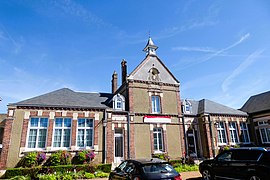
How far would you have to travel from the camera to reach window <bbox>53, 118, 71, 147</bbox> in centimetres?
1373

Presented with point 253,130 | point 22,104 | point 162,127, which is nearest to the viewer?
point 22,104

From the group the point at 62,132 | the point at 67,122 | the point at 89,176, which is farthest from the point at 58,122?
the point at 89,176

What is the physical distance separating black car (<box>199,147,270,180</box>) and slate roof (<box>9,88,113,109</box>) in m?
9.61

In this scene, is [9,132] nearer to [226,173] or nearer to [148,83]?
[148,83]

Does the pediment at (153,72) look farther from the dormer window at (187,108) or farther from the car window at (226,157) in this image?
the car window at (226,157)

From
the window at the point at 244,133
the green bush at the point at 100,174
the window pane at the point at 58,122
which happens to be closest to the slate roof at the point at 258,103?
the window at the point at 244,133

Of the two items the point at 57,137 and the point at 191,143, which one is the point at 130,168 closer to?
the point at 57,137

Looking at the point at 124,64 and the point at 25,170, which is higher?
the point at 124,64

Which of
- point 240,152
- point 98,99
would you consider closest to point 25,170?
point 98,99

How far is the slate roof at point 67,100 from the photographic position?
14.1 meters

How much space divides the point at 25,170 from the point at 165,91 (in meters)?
13.1

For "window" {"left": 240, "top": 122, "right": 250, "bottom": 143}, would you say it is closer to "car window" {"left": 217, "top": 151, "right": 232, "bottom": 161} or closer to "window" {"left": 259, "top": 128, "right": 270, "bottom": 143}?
"window" {"left": 259, "top": 128, "right": 270, "bottom": 143}

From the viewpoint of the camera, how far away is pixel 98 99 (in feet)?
57.0

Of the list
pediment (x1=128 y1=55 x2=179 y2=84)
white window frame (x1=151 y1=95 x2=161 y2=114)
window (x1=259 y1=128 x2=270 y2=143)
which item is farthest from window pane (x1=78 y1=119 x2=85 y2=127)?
window (x1=259 y1=128 x2=270 y2=143)
